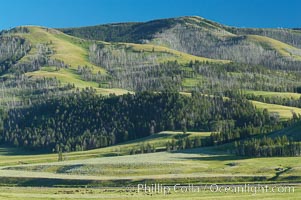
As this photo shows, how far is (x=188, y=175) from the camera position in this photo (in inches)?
6083

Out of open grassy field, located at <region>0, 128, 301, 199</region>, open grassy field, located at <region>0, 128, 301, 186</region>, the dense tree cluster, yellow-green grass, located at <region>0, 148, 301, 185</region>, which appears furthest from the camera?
the dense tree cluster

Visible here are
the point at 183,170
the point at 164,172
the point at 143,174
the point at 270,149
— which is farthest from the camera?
the point at 270,149

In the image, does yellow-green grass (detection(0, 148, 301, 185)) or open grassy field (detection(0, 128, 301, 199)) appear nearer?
open grassy field (detection(0, 128, 301, 199))

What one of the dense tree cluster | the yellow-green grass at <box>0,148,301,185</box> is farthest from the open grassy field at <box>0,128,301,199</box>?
the dense tree cluster

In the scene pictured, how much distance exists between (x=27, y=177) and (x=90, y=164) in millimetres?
25810

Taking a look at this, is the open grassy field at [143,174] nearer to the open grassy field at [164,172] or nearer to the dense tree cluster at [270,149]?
the open grassy field at [164,172]

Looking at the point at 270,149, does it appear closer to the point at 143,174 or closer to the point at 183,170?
the point at 183,170

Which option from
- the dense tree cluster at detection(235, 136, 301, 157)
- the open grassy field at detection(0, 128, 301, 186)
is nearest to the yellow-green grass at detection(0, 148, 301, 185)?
the open grassy field at detection(0, 128, 301, 186)

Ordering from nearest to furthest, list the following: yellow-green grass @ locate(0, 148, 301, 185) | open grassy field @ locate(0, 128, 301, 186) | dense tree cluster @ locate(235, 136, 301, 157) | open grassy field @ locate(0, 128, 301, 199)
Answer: open grassy field @ locate(0, 128, 301, 199), open grassy field @ locate(0, 128, 301, 186), yellow-green grass @ locate(0, 148, 301, 185), dense tree cluster @ locate(235, 136, 301, 157)

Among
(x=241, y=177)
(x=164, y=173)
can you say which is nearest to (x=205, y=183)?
(x=241, y=177)

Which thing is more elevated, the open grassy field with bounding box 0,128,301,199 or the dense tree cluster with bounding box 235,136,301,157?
the dense tree cluster with bounding box 235,136,301,157

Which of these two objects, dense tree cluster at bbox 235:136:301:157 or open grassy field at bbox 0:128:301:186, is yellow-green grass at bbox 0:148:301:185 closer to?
open grassy field at bbox 0:128:301:186

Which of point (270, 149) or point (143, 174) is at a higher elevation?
point (270, 149)

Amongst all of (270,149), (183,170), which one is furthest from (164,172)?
(270,149)
